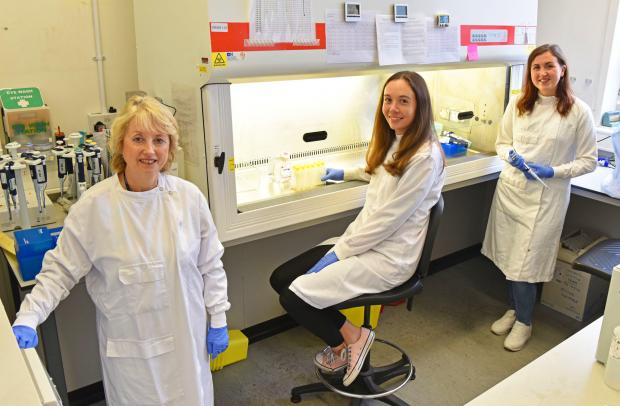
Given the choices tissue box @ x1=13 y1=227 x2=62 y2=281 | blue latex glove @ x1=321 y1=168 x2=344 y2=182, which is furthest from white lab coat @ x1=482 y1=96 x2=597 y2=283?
tissue box @ x1=13 y1=227 x2=62 y2=281

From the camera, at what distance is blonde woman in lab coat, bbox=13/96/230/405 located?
1.49 metres

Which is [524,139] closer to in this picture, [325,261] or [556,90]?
[556,90]

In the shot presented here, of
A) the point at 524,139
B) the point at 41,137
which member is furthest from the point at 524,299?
the point at 41,137

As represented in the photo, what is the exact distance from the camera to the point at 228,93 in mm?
1854

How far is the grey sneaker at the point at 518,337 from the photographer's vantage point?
264 centimetres

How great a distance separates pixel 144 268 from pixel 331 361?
0.94 meters

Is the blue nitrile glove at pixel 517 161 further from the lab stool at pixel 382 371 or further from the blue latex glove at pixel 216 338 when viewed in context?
the blue latex glove at pixel 216 338

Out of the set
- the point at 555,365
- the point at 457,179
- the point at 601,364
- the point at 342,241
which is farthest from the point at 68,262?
the point at 457,179

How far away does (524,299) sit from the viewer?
2678 mm

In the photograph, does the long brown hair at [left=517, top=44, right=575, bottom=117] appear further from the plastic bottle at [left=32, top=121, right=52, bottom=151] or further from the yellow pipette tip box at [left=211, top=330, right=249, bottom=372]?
the plastic bottle at [left=32, top=121, right=52, bottom=151]

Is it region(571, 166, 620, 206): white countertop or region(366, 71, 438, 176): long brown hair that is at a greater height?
region(366, 71, 438, 176): long brown hair

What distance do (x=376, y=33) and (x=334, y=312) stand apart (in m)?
1.10

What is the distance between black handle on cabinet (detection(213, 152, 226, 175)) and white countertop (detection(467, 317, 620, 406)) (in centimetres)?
112

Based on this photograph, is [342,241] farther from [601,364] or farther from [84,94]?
[84,94]
